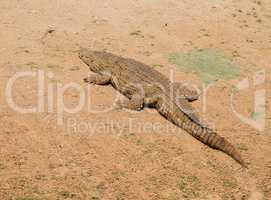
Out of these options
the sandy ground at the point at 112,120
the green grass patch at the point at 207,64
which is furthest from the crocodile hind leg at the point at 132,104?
the green grass patch at the point at 207,64

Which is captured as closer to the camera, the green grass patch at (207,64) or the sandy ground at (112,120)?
the sandy ground at (112,120)

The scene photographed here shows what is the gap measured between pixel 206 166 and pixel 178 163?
396 millimetres

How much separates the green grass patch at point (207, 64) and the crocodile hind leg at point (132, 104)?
165cm

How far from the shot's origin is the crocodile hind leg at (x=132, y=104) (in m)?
7.32

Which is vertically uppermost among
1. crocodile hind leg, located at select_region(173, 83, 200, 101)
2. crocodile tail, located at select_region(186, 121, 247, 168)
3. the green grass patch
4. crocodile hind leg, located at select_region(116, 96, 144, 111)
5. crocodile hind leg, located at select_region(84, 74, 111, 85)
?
the green grass patch

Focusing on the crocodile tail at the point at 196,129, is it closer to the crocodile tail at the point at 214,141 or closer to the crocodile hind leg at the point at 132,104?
the crocodile tail at the point at 214,141

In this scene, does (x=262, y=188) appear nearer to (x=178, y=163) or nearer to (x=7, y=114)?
(x=178, y=163)

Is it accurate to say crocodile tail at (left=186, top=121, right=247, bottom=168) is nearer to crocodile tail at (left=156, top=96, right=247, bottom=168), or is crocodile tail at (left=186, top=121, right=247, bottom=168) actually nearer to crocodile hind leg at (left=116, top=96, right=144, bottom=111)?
crocodile tail at (left=156, top=96, right=247, bottom=168)

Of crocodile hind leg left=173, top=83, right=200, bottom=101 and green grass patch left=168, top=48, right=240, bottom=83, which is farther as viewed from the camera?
green grass patch left=168, top=48, right=240, bottom=83

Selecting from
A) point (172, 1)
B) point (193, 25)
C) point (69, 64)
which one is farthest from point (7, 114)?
point (172, 1)

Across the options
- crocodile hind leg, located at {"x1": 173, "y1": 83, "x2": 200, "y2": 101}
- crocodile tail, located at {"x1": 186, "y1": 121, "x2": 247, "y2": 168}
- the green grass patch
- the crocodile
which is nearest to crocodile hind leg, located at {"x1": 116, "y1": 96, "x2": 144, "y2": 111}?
the crocodile

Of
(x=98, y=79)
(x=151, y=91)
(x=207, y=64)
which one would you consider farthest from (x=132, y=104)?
(x=207, y=64)

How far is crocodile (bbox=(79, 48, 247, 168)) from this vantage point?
21.7 feet

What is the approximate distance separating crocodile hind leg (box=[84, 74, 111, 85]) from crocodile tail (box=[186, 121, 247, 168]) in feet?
6.67
